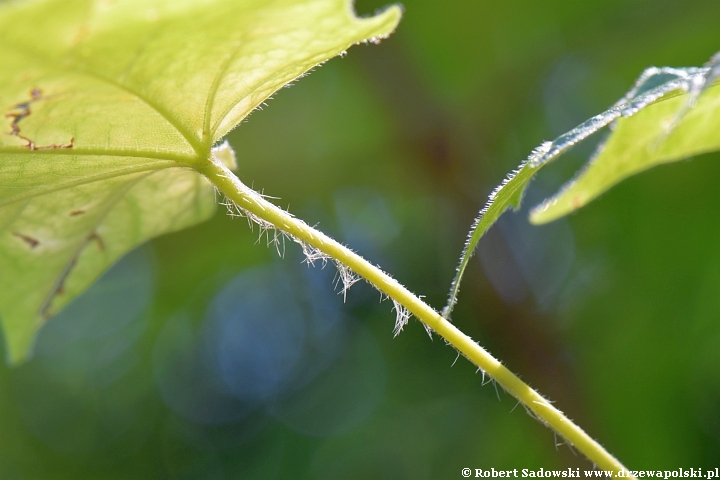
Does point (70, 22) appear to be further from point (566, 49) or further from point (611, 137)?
point (566, 49)

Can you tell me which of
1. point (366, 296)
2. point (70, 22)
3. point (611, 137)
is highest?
point (70, 22)

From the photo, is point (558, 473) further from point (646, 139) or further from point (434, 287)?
point (646, 139)

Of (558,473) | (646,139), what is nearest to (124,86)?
(646,139)

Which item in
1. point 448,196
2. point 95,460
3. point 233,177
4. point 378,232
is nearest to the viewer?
point 233,177

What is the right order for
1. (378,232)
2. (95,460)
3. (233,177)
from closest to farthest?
(233,177), (378,232), (95,460)

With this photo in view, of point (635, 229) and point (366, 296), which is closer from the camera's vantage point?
point (635, 229)

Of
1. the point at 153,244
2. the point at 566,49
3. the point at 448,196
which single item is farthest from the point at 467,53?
the point at 153,244

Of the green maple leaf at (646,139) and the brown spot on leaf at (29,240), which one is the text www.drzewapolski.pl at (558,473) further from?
the brown spot on leaf at (29,240)
